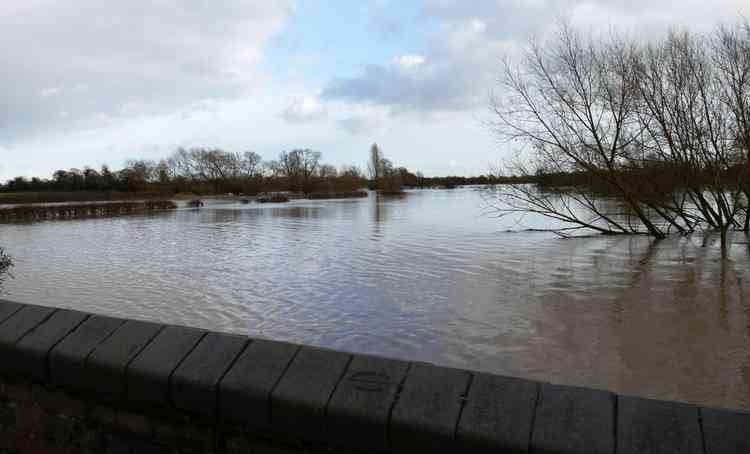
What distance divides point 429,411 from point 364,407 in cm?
22

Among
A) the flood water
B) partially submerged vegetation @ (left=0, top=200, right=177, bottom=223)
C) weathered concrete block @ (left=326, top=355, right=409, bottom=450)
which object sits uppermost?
weathered concrete block @ (left=326, top=355, right=409, bottom=450)

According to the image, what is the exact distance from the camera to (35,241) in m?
20.2

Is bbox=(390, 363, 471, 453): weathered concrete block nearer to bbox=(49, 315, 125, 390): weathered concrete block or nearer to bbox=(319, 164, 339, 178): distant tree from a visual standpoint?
bbox=(49, 315, 125, 390): weathered concrete block

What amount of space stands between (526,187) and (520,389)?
55.8ft

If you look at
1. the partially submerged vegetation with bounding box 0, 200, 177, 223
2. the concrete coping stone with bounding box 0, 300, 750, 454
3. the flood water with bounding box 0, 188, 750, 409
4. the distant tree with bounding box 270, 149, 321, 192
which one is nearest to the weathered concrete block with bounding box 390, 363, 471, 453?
the concrete coping stone with bounding box 0, 300, 750, 454

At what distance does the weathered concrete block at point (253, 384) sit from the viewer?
1966 millimetres

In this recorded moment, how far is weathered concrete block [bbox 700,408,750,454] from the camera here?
4.91 ft

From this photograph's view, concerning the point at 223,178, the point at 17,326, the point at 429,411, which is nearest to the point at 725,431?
the point at 429,411

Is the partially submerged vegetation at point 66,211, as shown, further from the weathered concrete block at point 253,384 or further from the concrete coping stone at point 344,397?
the weathered concrete block at point 253,384

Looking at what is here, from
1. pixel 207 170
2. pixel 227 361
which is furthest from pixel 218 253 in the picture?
pixel 207 170

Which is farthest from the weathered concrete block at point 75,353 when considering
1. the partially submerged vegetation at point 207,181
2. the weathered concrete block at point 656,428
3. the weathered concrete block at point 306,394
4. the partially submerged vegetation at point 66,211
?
the partially submerged vegetation at point 207,181

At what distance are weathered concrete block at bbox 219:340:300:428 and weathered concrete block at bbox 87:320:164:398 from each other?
51 centimetres

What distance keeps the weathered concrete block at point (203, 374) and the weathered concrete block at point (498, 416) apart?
962mm

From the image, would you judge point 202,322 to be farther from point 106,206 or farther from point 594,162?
point 106,206
